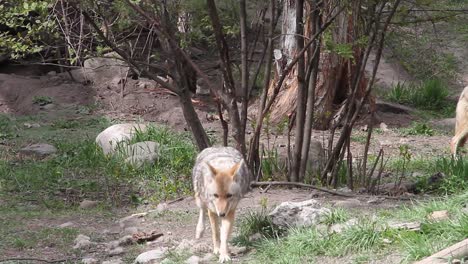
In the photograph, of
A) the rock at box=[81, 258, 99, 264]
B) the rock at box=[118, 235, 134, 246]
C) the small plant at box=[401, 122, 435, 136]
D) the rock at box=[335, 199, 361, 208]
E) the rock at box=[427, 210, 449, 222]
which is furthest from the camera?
the small plant at box=[401, 122, 435, 136]

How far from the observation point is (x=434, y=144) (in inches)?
504

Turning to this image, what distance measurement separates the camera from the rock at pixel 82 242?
7.66 m

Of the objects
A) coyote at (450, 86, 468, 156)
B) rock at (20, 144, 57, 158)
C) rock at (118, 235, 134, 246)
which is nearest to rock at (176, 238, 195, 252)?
rock at (118, 235, 134, 246)

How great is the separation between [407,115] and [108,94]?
17.9 ft

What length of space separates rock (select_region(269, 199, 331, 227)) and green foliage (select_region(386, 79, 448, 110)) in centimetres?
934

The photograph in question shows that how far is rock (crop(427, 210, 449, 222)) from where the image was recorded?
5.81m

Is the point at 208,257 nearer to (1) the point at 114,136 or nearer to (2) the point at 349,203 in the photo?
(2) the point at 349,203

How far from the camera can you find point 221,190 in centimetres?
645

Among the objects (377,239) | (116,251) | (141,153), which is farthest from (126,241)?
(141,153)

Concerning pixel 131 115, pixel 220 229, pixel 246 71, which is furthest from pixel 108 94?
pixel 220 229

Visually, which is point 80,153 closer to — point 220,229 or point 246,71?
point 246,71

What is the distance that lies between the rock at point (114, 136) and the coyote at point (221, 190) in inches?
160

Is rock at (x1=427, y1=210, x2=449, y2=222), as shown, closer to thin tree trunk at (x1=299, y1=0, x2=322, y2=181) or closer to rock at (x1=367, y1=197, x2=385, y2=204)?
rock at (x1=367, y1=197, x2=385, y2=204)

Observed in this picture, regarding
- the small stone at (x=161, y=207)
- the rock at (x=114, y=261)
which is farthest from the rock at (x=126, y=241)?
the small stone at (x=161, y=207)
